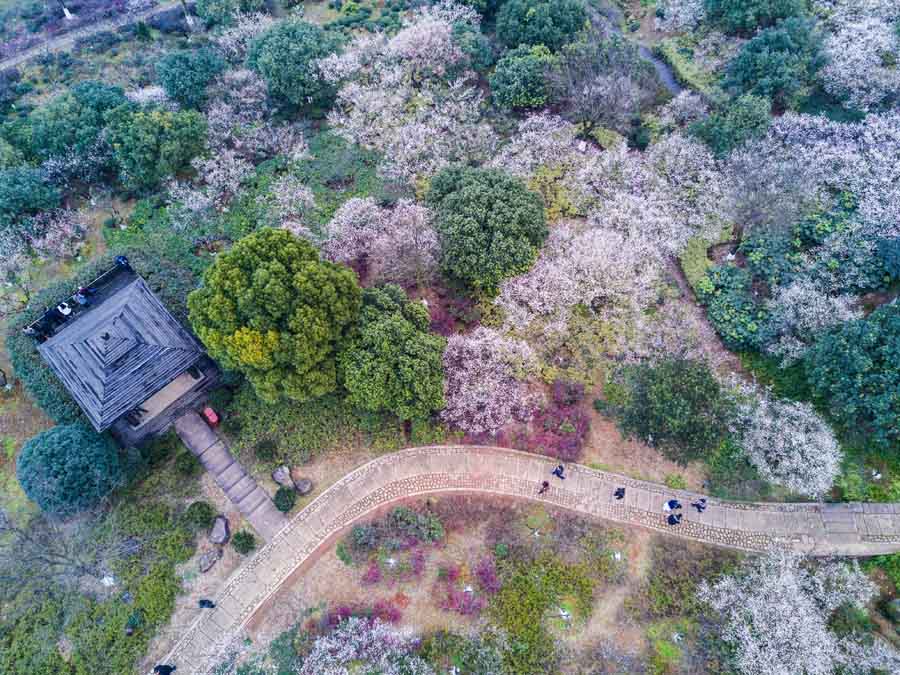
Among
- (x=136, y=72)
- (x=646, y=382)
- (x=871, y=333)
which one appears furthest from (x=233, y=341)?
(x=136, y=72)

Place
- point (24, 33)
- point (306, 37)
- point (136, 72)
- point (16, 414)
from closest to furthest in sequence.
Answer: point (16, 414) < point (306, 37) < point (136, 72) < point (24, 33)

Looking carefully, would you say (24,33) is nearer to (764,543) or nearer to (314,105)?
(314,105)

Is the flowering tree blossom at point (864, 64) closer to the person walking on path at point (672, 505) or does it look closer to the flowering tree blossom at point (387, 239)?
the person walking on path at point (672, 505)

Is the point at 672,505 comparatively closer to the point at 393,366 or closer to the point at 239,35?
the point at 393,366

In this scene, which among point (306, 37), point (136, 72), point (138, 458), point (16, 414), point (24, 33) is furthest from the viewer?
point (24, 33)

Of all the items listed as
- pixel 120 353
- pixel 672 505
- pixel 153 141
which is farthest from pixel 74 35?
pixel 672 505

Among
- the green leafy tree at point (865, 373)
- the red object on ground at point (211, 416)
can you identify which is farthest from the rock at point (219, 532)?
the green leafy tree at point (865, 373)

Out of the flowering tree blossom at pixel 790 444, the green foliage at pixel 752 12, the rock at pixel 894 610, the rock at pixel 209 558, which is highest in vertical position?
the green foliage at pixel 752 12
